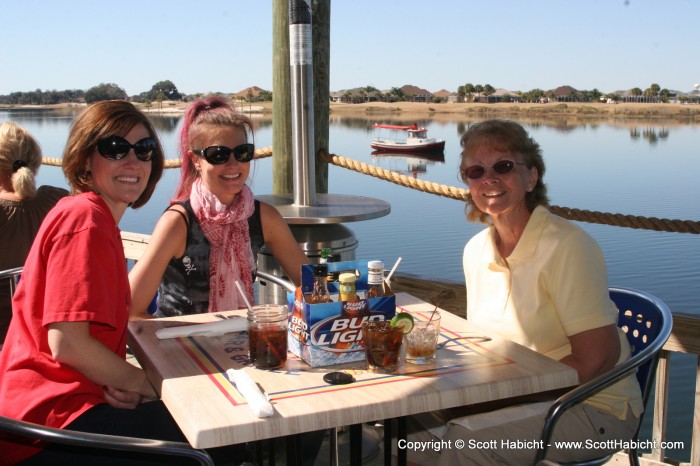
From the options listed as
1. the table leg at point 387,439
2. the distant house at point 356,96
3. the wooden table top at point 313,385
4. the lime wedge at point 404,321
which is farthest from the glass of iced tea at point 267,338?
the distant house at point 356,96

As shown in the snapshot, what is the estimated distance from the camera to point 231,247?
2.40 meters

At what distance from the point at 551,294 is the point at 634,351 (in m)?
0.43

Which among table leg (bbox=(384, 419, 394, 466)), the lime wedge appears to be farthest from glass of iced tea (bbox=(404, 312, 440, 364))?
table leg (bbox=(384, 419, 394, 466))

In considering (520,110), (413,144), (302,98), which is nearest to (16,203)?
(302,98)

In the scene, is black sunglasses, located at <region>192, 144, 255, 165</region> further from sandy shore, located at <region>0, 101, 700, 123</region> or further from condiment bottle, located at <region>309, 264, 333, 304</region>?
sandy shore, located at <region>0, 101, 700, 123</region>

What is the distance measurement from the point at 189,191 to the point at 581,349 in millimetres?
1412

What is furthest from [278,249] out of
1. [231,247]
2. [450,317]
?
[450,317]

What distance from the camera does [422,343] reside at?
1645mm

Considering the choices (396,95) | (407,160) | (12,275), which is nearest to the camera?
(12,275)

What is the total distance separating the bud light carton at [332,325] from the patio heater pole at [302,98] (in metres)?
1.45

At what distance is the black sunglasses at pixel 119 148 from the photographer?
1.82m

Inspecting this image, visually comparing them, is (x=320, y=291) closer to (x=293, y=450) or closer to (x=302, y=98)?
(x=293, y=450)

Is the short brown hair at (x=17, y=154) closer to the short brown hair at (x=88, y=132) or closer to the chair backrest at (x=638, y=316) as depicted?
the short brown hair at (x=88, y=132)

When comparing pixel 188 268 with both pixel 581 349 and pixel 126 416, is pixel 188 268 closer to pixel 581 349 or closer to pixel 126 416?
pixel 126 416
